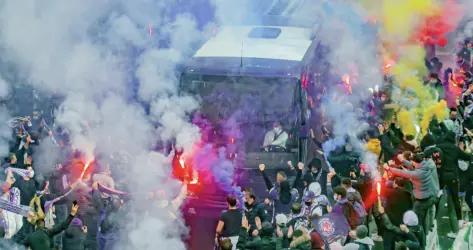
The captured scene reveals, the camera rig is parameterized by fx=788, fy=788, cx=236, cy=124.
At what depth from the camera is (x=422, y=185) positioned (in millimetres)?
8984

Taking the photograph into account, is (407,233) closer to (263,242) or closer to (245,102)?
(263,242)

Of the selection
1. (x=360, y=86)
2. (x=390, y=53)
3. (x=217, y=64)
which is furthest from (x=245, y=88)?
(x=390, y=53)

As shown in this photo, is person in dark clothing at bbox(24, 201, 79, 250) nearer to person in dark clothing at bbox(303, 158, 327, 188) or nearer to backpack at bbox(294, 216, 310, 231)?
backpack at bbox(294, 216, 310, 231)

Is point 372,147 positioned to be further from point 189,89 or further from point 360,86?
point 360,86

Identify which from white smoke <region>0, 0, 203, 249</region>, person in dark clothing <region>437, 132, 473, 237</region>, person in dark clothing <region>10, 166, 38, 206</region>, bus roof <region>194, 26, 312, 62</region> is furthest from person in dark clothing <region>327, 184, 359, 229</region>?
person in dark clothing <region>10, 166, 38, 206</region>

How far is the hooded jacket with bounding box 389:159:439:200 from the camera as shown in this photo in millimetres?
8992

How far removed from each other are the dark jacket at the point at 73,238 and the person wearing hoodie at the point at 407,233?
121 inches

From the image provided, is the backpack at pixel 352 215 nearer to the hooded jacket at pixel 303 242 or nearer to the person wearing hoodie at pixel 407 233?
the person wearing hoodie at pixel 407 233

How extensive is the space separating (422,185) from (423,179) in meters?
0.07

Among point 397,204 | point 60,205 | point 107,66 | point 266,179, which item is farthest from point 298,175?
point 107,66

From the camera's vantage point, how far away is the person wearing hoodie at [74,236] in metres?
7.93

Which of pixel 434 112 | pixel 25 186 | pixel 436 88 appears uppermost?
pixel 436 88

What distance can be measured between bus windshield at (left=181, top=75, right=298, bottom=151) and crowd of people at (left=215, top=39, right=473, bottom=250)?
1.97 ft

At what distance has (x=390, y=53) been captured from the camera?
55.8 feet
